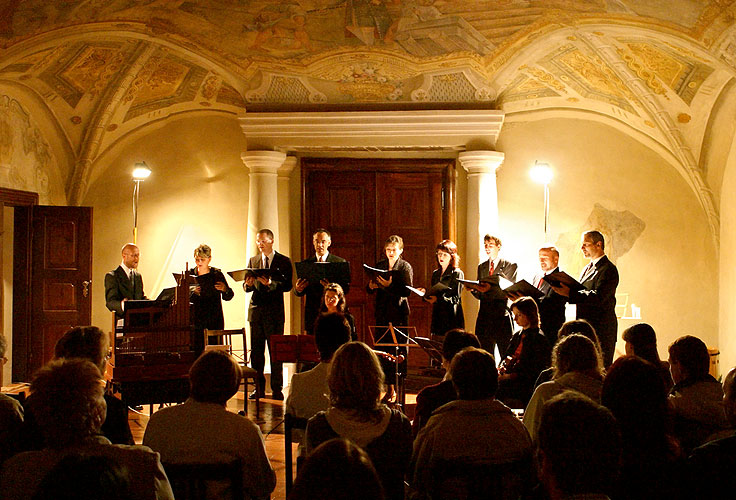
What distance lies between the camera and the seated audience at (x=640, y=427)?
286 cm

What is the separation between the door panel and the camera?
9.98 metres

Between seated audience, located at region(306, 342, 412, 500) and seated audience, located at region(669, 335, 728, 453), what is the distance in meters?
1.45

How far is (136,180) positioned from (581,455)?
9823 millimetres

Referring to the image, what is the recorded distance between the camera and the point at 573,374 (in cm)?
A: 414

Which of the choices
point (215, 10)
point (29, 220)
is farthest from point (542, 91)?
point (29, 220)

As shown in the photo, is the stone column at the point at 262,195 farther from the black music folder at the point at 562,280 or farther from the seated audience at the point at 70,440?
the seated audience at the point at 70,440

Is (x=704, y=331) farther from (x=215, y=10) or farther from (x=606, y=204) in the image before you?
(x=215, y=10)

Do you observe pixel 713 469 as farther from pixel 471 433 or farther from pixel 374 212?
pixel 374 212

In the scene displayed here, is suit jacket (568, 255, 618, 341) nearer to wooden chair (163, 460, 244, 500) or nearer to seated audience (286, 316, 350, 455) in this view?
seated audience (286, 316, 350, 455)

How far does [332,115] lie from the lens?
9.91 meters

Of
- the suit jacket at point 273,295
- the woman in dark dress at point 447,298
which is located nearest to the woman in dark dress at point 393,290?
the woman in dark dress at point 447,298

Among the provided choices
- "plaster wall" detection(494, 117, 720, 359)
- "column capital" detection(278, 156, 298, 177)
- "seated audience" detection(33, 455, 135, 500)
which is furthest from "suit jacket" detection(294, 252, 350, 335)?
"seated audience" detection(33, 455, 135, 500)

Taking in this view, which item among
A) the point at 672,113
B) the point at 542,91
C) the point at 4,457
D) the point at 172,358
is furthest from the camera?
the point at 542,91

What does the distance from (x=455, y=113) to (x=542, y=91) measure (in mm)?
1403
